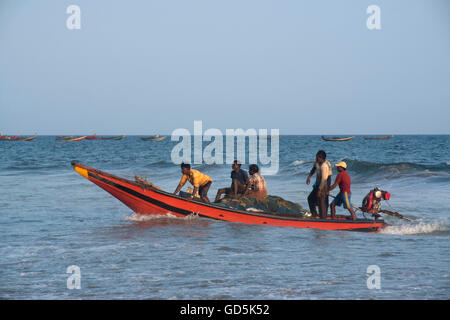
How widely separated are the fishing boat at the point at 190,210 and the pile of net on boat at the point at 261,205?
24 centimetres

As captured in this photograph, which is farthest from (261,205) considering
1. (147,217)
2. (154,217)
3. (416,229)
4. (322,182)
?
(416,229)

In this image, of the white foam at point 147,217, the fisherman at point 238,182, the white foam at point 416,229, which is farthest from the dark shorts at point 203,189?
the white foam at point 416,229

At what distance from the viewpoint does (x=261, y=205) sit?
13000 mm

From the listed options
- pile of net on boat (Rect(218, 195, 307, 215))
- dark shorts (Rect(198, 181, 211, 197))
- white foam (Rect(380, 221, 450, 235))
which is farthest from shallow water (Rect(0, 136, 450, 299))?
dark shorts (Rect(198, 181, 211, 197))

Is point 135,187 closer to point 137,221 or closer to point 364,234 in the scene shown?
point 137,221

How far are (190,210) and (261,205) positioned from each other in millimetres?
1821

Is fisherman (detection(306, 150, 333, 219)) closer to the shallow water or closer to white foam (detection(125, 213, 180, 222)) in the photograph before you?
the shallow water

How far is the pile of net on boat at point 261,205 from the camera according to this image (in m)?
12.9

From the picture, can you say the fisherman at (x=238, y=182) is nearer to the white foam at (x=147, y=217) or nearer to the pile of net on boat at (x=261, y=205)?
the pile of net on boat at (x=261, y=205)

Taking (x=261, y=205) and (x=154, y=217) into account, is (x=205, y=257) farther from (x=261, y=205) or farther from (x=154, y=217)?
(x=154, y=217)

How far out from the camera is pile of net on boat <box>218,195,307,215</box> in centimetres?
1287
